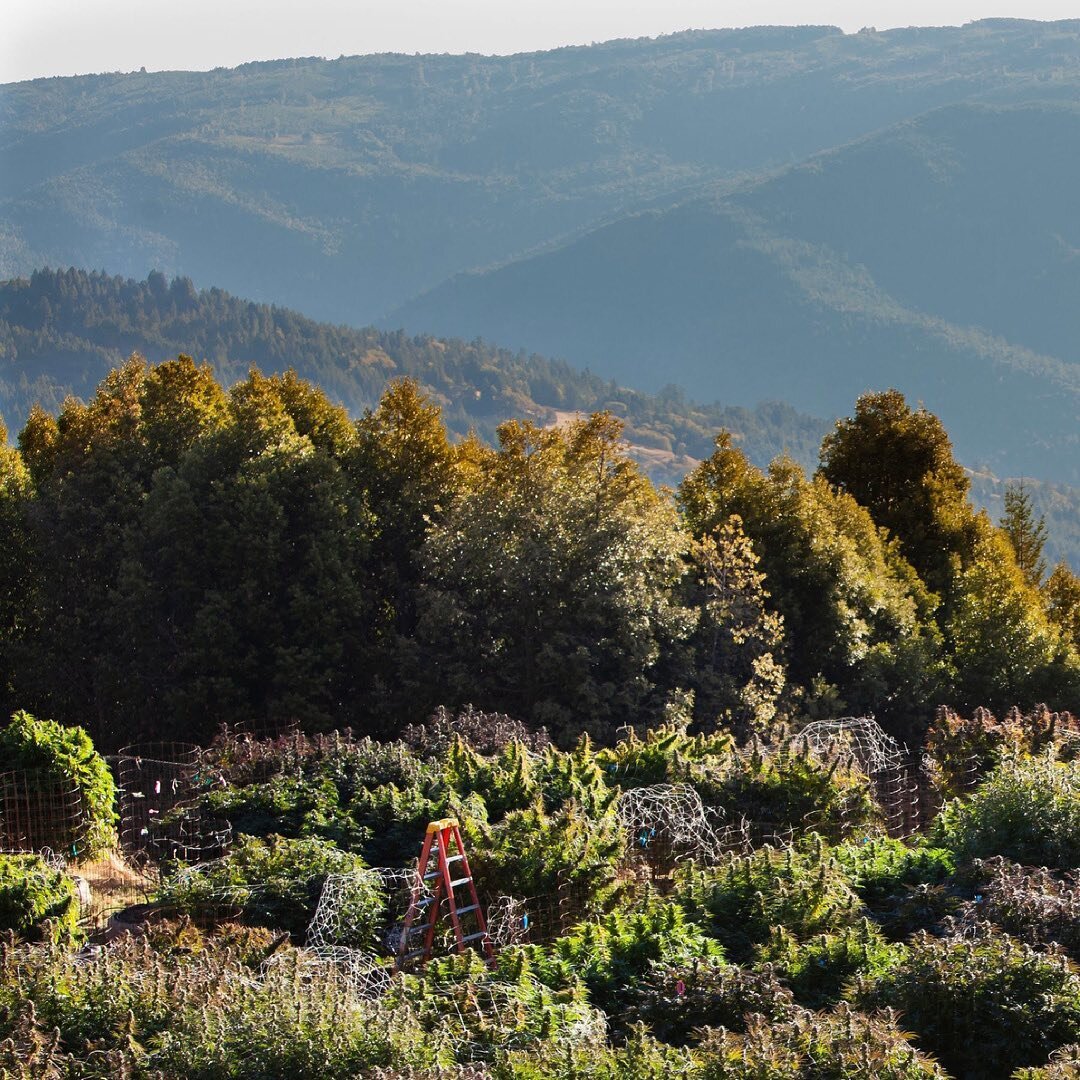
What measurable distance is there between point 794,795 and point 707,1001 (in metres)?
5.36

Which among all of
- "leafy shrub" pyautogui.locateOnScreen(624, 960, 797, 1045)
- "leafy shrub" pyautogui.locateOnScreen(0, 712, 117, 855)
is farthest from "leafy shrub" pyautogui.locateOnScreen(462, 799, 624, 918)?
"leafy shrub" pyautogui.locateOnScreen(0, 712, 117, 855)

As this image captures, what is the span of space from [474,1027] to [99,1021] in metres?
2.03

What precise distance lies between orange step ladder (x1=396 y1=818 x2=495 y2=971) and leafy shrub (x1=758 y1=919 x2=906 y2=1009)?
194cm

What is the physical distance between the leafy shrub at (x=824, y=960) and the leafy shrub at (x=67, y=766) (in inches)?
313

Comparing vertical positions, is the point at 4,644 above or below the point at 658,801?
below

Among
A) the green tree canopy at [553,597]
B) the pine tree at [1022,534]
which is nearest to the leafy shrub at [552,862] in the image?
the green tree canopy at [553,597]

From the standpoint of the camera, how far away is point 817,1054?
743 centimetres

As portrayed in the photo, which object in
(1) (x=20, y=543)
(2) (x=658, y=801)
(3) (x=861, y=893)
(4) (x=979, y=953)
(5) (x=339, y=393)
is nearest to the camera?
(4) (x=979, y=953)

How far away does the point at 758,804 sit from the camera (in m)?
14.1

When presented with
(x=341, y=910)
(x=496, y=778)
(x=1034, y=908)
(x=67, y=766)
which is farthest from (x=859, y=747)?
(x=67, y=766)

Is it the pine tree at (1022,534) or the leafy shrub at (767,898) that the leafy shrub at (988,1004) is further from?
the pine tree at (1022,534)

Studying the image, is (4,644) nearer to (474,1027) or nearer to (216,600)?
(216,600)

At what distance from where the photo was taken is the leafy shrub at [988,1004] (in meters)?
8.24

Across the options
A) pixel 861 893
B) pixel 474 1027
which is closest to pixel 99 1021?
pixel 474 1027
